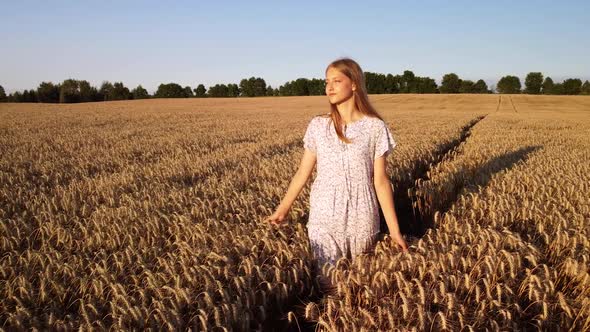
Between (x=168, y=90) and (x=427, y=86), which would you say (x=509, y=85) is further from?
(x=168, y=90)

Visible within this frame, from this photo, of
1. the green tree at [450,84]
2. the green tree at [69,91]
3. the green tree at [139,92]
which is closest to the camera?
the green tree at [69,91]

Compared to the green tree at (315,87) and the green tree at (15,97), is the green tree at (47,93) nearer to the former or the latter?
the green tree at (15,97)

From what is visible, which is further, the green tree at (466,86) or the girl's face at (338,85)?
the green tree at (466,86)

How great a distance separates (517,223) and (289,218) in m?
2.28

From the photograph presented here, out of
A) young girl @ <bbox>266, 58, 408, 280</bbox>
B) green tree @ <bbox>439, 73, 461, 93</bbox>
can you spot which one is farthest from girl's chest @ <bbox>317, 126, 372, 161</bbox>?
green tree @ <bbox>439, 73, 461, 93</bbox>

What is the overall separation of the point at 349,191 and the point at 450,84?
106m

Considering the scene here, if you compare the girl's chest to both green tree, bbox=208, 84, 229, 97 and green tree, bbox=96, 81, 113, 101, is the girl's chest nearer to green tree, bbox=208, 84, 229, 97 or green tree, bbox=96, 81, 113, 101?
green tree, bbox=96, 81, 113, 101

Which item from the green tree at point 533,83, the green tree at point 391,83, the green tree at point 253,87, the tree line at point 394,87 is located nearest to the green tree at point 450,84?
the tree line at point 394,87

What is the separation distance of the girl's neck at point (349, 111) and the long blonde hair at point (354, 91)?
3 centimetres

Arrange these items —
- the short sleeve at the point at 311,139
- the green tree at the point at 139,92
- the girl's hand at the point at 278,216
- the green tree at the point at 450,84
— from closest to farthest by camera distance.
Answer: the short sleeve at the point at 311,139, the girl's hand at the point at 278,216, the green tree at the point at 139,92, the green tree at the point at 450,84

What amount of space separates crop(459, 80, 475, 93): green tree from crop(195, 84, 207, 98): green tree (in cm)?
6410

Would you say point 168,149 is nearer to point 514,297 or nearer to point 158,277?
point 158,277

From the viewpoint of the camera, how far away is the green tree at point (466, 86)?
98375mm

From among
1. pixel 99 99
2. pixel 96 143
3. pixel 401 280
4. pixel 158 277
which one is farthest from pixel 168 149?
pixel 99 99
